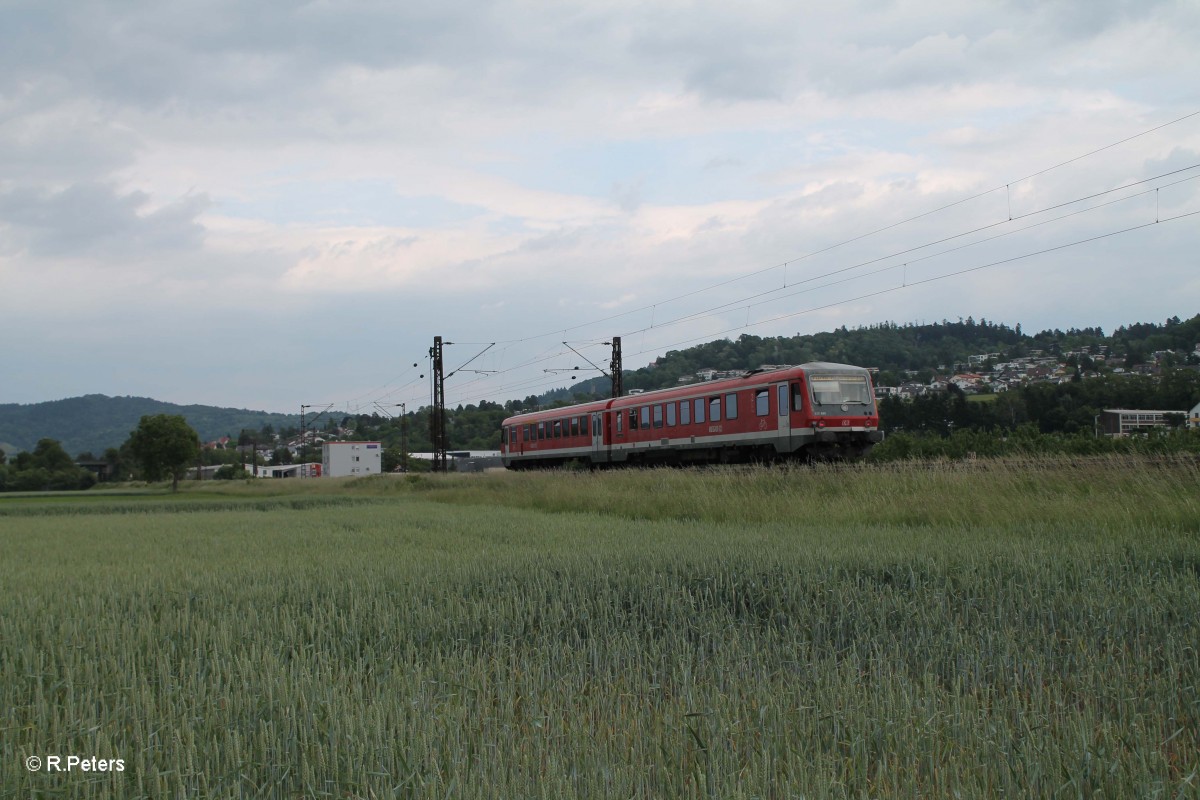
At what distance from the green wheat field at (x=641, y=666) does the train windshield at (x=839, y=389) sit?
11.4 m

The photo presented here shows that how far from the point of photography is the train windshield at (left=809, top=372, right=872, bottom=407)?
24.2 metres

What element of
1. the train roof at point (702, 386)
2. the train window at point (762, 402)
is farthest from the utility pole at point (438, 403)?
the train window at point (762, 402)

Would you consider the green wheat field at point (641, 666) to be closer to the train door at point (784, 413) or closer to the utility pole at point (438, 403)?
the train door at point (784, 413)

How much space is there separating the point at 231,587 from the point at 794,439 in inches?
708

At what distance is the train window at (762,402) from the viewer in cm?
2573

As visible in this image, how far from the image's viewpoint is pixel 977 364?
60719mm

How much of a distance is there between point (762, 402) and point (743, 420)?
1.00m

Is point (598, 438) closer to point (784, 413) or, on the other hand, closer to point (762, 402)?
Result: point (762, 402)

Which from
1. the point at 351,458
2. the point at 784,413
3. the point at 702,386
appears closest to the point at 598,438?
the point at 702,386

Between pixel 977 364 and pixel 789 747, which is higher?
pixel 977 364

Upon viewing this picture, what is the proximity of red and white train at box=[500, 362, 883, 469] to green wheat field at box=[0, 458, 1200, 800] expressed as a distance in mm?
11374

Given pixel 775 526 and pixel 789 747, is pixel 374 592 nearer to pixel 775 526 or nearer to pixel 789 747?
pixel 789 747

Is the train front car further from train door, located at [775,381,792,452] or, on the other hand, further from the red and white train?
train door, located at [775,381,792,452]

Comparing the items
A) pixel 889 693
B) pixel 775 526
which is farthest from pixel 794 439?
pixel 889 693
